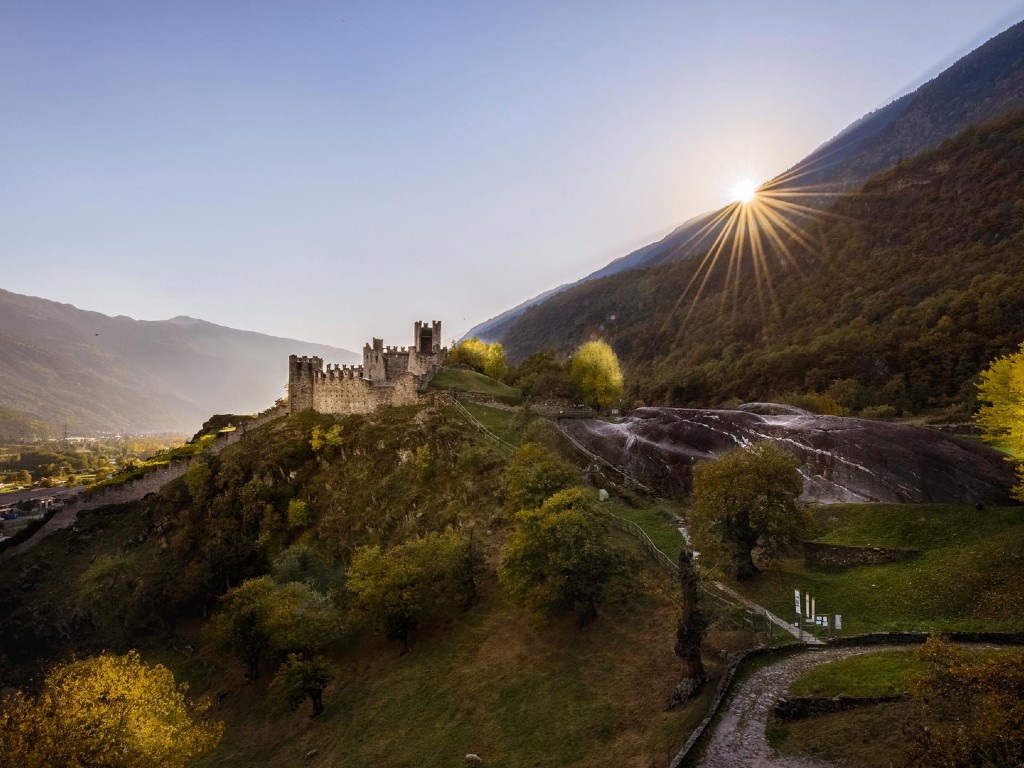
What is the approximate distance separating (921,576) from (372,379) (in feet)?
196

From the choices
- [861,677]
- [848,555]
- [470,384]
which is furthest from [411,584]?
[470,384]

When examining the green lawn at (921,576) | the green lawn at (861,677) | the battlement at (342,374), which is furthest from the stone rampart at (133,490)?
the green lawn at (861,677)

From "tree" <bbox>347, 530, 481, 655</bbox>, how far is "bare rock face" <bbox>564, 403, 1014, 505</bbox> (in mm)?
19189

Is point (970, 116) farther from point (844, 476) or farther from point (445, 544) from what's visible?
point (445, 544)

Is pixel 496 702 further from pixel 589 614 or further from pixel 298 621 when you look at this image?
pixel 298 621

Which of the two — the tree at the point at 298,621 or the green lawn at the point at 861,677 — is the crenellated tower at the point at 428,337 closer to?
→ the tree at the point at 298,621

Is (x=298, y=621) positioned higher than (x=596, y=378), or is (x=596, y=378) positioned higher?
(x=596, y=378)

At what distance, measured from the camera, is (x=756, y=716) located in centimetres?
1995

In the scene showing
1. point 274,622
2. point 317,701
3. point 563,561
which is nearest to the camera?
point 563,561

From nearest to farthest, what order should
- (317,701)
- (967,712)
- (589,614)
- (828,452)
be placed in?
(967,712) → (589,614) → (317,701) → (828,452)

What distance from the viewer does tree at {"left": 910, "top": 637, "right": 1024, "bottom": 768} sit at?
1204cm

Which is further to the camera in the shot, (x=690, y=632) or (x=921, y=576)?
(x=921, y=576)

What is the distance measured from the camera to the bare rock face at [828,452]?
3503 centimetres

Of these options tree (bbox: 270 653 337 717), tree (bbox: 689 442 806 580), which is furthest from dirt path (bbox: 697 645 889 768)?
tree (bbox: 270 653 337 717)
